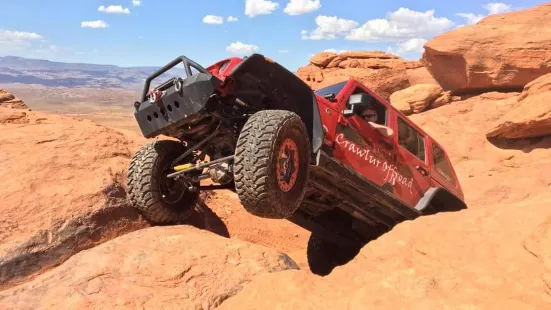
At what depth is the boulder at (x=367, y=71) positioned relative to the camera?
1789 centimetres

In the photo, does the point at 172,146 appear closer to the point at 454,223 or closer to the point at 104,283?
the point at 104,283

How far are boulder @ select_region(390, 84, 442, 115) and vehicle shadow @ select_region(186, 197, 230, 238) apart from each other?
447 inches

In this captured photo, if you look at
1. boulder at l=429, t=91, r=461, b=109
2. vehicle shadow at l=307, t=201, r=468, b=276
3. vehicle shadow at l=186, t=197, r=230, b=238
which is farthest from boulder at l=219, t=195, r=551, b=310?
boulder at l=429, t=91, r=461, b=109

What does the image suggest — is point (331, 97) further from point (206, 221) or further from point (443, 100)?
point (443, 100)

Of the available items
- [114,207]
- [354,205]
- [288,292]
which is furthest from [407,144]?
[114,207]

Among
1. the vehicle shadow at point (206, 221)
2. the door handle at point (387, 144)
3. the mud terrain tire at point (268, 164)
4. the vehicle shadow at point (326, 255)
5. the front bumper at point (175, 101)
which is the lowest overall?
the vehicle shadow at point (326, 255)

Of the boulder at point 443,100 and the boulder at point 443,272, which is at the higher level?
the boulder at point 443,272

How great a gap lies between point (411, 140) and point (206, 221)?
2.80 meters

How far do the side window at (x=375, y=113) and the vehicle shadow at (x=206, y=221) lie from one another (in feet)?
7.63

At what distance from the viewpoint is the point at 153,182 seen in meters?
4.20

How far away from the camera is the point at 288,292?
286cm

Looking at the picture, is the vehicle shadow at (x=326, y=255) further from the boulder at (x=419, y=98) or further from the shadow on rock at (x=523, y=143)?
the boulder at (x=419, y=98)

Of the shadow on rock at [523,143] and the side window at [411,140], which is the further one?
the shadow on rock at [523,143]

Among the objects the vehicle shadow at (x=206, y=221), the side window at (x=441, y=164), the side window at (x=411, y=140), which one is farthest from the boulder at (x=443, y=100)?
the vehicle shadow at (x=206, y=221)
